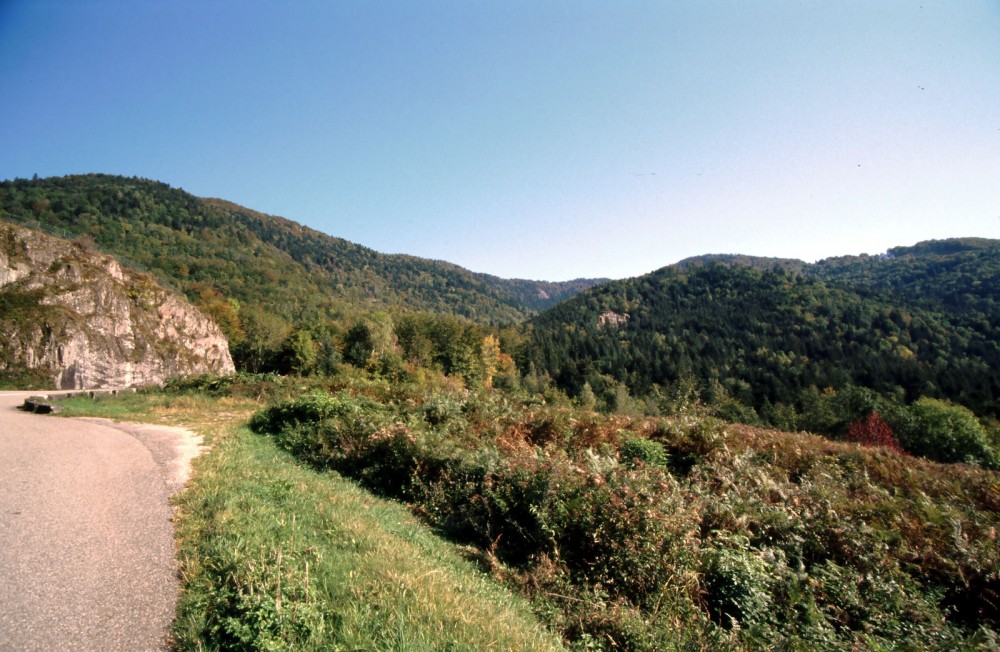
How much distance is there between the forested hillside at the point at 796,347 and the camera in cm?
6938

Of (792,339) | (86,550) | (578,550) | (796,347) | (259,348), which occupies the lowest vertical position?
(796,347)

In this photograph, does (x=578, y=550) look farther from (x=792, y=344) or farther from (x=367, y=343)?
(x=792, y=344)

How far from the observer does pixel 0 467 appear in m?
7.54

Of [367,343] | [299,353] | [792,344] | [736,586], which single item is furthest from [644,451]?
[792,344]

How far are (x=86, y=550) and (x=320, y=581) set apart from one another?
2.76 meters

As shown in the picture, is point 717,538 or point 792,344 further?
point 792,344

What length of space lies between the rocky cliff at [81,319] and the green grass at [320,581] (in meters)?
32.4

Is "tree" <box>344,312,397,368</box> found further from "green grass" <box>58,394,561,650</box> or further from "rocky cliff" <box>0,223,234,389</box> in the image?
"green grass" <box>58,394,561,650</box>

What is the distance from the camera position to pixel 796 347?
11006 centimetres

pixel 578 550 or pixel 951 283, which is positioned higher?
pixel 951 283

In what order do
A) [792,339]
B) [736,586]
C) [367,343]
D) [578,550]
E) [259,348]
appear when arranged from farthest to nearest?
[792,339] < [259,348] < [367,343] < [578,550] < [736,586]

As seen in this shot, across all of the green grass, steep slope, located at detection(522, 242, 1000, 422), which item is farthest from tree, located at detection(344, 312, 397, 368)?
the green grass

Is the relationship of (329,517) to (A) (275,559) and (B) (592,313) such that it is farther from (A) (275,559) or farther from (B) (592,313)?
(B) (592,313)

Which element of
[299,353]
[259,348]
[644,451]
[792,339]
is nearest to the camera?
[644,451]
